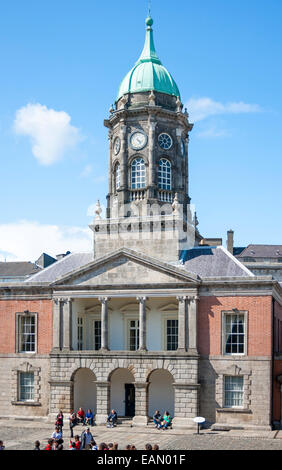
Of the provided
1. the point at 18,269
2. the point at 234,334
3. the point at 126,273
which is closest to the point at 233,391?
the point at 234,334

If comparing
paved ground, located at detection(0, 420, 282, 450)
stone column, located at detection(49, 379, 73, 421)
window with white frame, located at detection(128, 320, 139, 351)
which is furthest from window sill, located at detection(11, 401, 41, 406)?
window with white frame, located at detection(128, 320, 139, 351)

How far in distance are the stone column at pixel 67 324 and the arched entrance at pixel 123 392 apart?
13.3 ft

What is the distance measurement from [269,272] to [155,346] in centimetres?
3862

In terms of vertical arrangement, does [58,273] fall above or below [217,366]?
above

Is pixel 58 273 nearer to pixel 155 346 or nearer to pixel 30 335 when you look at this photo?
pixel 30 335

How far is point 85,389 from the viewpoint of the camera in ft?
144

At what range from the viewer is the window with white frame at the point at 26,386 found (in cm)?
4322

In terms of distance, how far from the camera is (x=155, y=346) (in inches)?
1681

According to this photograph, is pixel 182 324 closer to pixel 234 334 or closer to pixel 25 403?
pixel 234 334

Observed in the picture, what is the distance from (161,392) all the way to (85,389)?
5.28 metres

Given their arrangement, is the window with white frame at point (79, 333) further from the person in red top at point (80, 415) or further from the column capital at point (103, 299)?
the person in red top at point (80, 415)

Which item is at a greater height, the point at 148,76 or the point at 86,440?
the point at 148,76
